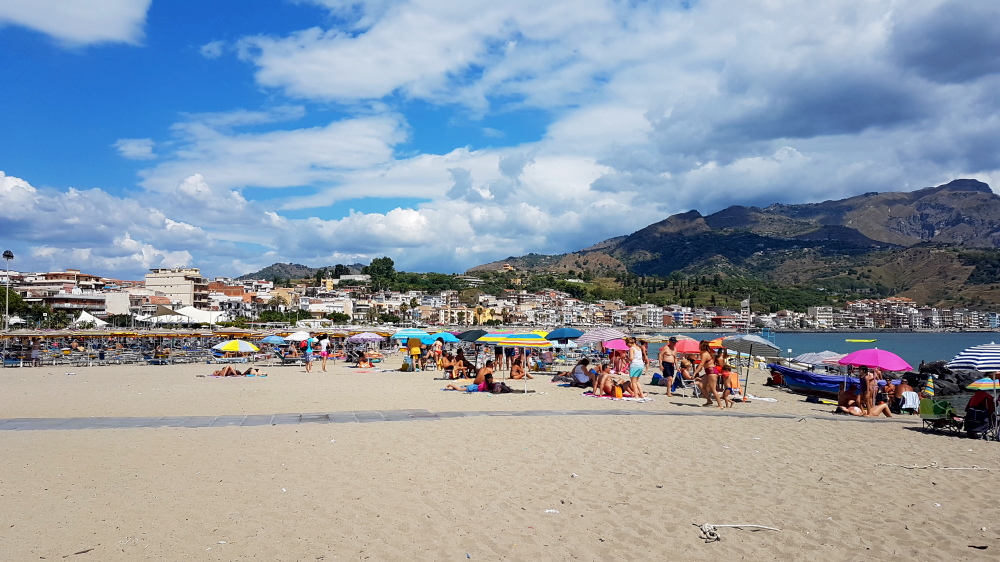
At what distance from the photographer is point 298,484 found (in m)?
6.76

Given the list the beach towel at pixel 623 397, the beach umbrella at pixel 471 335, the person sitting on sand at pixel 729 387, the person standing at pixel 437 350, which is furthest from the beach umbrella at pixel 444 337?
the person sitting on sand at pixel 729 387

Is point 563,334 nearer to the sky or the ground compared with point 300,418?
nearer to the sky

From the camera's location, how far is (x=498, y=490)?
260 inches

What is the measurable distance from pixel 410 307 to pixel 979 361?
13180cm

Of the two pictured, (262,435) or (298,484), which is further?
(262,435)

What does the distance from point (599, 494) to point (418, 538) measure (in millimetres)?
2170

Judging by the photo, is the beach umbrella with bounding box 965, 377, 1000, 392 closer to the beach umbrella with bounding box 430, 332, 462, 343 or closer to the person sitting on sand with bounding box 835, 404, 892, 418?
the person sitting on sand with bounding box 835, 404, 892, 418

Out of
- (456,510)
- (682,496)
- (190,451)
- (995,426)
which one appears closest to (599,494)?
(682,496)

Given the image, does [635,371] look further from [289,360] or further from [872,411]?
[289,360]

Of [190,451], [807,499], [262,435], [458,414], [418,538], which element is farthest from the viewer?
[458,414]

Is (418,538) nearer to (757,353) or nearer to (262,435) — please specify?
(262,435)

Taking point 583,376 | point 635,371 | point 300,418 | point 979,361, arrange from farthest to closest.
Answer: point 583,376, point 635,371, point 979,361, point 300,418

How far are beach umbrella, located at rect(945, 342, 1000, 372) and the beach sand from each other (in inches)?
59.7

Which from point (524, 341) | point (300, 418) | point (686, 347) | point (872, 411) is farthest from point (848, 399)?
point (300, 418)
